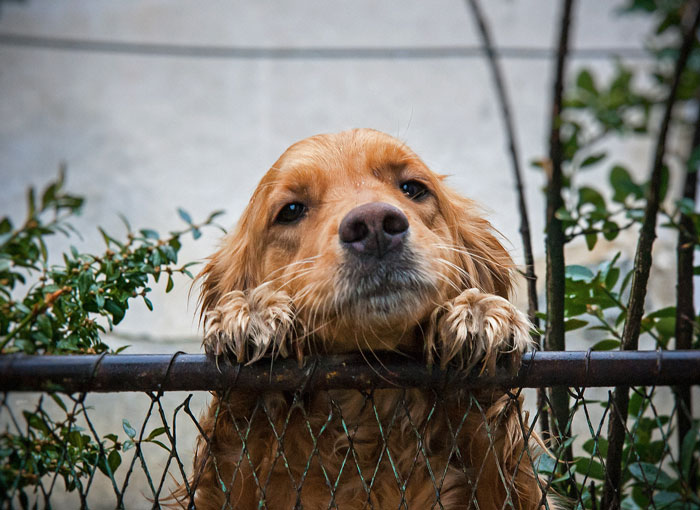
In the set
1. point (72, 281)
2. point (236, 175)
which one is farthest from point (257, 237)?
point (236, 175)

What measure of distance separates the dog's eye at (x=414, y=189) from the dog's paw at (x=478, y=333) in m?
0.57

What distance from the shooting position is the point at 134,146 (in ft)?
20.5

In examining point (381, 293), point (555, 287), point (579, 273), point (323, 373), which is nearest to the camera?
point (323, 373)

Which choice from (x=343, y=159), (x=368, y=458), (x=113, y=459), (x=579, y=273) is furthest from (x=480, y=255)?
(x=113, y=459)

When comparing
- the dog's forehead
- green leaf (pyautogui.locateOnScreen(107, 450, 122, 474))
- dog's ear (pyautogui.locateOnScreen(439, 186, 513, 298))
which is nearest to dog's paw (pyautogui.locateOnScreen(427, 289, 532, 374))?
dog's ear (pyautogui.locateOnScreen(439, 186, 513, 298))

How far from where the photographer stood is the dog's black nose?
189 centimetres

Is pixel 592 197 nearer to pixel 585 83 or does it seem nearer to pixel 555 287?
pixel 555 287

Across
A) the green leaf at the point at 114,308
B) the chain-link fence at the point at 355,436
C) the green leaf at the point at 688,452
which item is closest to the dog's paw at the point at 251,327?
the chain-link fence at the point at 355,436

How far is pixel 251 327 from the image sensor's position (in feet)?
5.95

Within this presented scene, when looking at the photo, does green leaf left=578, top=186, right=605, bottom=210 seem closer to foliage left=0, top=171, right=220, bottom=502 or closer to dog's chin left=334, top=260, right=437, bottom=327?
dog's chin left=334, top=260, right=437, bottom=327

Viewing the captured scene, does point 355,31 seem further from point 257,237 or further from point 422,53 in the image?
point 257,237

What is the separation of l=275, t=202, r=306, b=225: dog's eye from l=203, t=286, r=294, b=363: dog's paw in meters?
0.37

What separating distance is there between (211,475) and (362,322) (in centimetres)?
68

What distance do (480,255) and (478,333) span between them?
84cm
